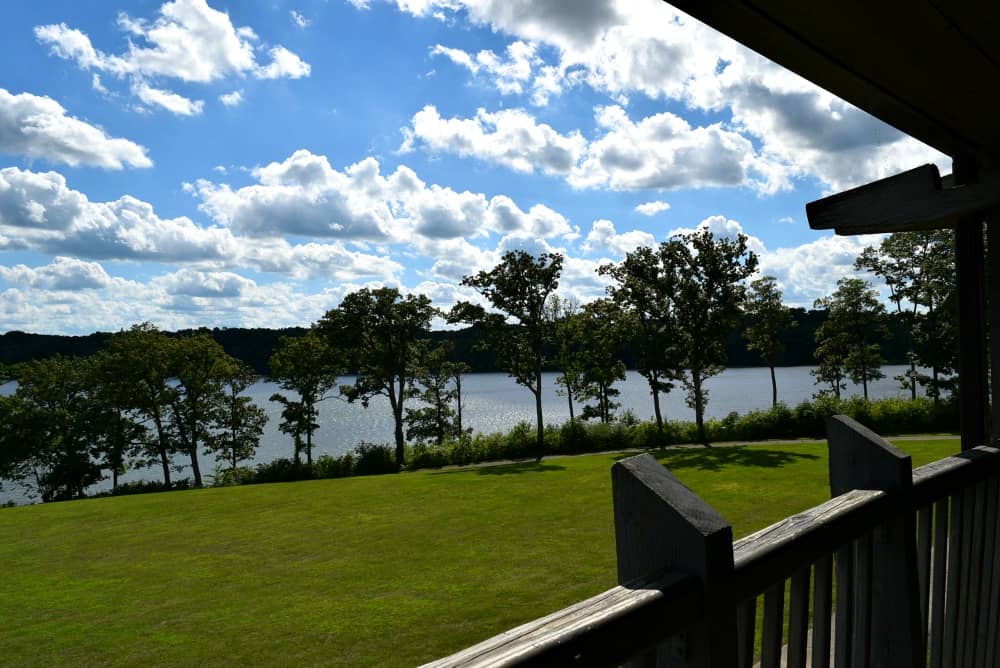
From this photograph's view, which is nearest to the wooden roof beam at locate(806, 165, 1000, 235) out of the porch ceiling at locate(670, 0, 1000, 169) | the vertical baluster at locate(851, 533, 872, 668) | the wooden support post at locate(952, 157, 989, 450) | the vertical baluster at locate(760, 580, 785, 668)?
the wooden support post at locate(952, 157, 989, 450)

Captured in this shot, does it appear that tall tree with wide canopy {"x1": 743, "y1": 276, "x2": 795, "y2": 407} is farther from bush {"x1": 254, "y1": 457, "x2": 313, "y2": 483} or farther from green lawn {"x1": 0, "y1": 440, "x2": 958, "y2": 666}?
bush {"x1": 254, "y1": 457, "x2": 313, "y2": 483}

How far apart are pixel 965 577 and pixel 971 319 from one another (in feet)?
4.12

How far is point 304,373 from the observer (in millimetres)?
34219

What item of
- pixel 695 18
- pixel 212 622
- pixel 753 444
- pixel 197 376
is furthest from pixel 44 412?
pixel 695 18

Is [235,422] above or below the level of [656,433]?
above

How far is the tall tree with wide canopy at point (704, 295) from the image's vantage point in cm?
2675

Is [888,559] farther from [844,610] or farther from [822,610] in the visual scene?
[822,610]

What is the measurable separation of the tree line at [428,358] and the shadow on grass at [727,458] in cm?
442

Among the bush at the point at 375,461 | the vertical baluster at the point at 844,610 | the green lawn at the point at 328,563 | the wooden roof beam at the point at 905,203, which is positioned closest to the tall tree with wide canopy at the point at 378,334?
the bush at the point at 375,461

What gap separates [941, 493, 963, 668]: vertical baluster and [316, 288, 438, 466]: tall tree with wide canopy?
30.4 meters

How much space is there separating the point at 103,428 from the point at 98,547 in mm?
22884

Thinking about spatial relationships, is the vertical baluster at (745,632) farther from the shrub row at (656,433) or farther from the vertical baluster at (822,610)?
the shrub row at (656,433)

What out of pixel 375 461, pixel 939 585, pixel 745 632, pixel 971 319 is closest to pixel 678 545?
pixel 745 632

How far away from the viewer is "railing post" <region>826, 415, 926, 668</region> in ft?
→ 6.07
